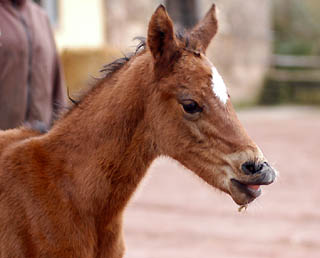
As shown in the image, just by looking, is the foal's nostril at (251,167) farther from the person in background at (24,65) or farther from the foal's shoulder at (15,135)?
the person in background at (24,65)

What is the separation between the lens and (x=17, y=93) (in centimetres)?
413

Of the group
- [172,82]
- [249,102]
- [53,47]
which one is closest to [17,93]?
[53,47]

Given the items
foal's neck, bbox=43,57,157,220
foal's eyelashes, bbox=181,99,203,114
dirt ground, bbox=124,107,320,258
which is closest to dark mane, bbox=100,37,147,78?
foal's neck, bbox=43,57,157,220

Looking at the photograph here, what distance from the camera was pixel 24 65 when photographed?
4.13 metres

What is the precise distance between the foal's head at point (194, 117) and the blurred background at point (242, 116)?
0.31m

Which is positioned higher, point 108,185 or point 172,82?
point 172,82

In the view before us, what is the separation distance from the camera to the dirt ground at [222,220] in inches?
247

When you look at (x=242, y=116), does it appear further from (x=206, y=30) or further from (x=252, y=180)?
(x=252, y=180)

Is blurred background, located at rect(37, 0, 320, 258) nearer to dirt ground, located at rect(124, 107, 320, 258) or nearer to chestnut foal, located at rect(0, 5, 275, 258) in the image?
dirt ground, located at rect(124, 107, 320, 258)

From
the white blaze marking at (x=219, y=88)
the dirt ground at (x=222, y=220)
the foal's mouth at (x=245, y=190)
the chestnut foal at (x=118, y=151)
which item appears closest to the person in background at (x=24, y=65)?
the chestnut foal at (x=118, y=151)

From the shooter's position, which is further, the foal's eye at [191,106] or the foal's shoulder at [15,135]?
the foal's shoulder at [15,135]

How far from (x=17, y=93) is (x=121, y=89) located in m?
1.29

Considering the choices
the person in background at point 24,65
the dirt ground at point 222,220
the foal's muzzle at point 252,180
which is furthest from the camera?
the dirt ground at point 222,220

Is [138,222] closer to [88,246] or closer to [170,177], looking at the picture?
[170,177]
